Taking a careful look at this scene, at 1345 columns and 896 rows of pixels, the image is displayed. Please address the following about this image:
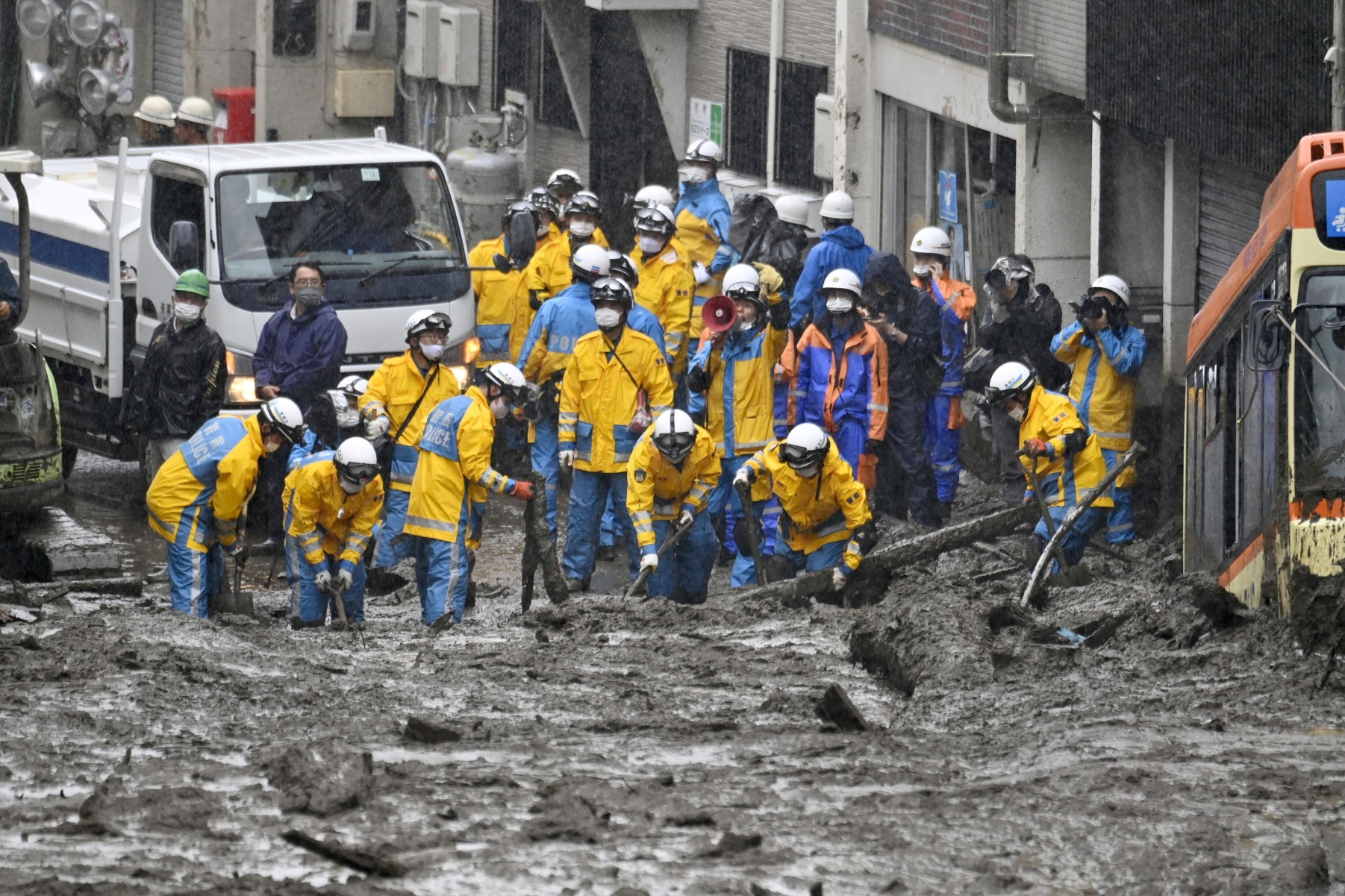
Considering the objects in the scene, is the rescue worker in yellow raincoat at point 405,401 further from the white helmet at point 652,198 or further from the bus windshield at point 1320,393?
the bus windshield at point 1320,393

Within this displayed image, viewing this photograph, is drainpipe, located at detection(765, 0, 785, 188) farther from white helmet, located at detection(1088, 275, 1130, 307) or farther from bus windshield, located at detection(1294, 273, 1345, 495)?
bus windshield, located at detection(1294, 273, 1345, 495)

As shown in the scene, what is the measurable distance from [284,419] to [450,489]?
90 centimetres

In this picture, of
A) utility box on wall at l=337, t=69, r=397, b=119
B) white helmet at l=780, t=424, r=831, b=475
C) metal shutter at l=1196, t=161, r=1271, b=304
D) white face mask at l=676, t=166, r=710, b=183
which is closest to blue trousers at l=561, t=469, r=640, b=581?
white helmet at l=780, t=424, r=831, b=475

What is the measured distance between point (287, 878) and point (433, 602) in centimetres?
560

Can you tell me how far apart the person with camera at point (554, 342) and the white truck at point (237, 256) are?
74cm

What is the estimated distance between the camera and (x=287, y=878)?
542 cm

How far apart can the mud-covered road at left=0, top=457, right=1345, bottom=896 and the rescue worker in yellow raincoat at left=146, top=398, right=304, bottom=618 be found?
0.62 m

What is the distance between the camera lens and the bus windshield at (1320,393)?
7.62m

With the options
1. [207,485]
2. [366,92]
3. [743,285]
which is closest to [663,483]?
[743,285]

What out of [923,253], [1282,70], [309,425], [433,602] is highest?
[1282,70]

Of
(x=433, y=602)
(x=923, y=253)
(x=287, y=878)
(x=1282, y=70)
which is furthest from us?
(x=923, y=253)

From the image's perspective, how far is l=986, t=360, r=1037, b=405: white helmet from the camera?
11344 mm

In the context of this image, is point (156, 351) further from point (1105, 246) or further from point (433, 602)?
point (1105, 246)

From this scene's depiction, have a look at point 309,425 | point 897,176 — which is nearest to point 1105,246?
point 897,176
